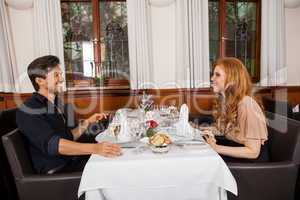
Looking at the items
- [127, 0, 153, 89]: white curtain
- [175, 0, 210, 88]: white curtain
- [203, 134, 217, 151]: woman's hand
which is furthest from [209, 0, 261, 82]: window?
[203, 134, 217, 151]: woman's hand

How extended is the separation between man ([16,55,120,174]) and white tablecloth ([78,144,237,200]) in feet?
0.32

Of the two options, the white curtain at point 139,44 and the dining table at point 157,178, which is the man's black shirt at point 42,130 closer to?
the dining table at point 157,178

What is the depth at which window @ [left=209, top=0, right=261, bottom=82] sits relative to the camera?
3812mm

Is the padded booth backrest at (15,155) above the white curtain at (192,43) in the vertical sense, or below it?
below

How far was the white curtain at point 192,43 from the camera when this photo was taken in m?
3.54

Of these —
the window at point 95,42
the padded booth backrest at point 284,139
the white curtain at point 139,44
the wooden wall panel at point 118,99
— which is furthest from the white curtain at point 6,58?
the padded booth backrest at point 284,139

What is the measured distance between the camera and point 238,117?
1686mm

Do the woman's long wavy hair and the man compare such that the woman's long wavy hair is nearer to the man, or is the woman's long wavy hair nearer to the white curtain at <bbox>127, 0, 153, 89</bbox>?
the man

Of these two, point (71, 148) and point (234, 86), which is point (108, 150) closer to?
point (71, 148)

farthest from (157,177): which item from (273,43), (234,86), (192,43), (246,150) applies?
(273,43)

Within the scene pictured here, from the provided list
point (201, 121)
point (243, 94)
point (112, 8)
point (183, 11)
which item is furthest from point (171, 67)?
point (243, 94)

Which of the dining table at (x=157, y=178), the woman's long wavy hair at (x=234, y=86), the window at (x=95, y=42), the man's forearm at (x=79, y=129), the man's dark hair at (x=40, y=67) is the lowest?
the dining table at (x=157, y=178)

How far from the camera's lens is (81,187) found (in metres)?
1.32

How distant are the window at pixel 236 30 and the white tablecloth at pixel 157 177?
2695 mm
